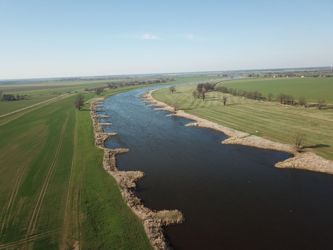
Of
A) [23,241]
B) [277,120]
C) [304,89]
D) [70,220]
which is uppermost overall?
[23,241]

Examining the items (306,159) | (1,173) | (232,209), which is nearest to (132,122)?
(1,173)

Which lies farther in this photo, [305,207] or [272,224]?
[305,207]

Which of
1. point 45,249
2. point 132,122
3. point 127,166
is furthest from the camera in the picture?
point 132,122

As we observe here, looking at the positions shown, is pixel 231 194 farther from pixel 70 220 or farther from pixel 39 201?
pixel 39 201

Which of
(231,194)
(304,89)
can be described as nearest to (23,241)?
(231,194)

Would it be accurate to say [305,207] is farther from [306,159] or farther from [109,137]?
[109,137]

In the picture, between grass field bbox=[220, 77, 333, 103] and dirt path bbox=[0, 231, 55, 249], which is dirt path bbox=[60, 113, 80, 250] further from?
grass field bbox=[220, 77, 333, 103]

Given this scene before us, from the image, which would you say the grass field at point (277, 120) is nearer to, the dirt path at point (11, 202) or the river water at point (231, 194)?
the river water at point (231, 194)
